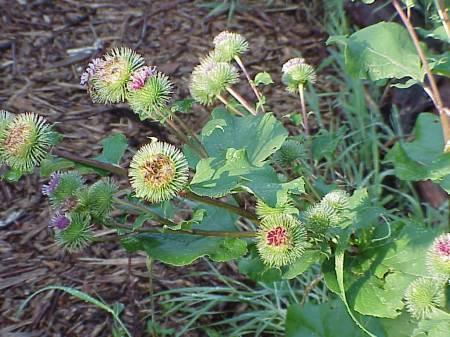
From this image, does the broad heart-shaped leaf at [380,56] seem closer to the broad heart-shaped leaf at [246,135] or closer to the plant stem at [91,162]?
the broad heart-shaped leaf at [246,135]

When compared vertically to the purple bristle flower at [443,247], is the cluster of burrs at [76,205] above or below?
above

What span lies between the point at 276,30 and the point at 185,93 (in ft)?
2.20

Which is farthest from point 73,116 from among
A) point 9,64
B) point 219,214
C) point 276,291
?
point 219,214

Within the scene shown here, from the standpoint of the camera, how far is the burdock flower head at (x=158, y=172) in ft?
4.00

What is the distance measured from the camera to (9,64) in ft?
9.86

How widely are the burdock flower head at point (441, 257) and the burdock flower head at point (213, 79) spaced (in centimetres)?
52

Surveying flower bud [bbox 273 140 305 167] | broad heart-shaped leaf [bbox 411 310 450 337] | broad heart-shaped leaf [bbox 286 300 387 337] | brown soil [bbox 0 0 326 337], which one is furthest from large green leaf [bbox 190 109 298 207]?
brown soil [bbox 0 0 326 337]

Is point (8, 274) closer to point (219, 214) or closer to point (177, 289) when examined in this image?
point (177, 289)

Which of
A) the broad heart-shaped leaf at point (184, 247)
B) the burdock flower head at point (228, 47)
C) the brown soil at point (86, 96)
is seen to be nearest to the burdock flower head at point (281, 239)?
the broad heart-shaped leaf at point (184, 247)

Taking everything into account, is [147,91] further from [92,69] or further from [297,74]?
[297,74]

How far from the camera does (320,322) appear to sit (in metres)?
1.77

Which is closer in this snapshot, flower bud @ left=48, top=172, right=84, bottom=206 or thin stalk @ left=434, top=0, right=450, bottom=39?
flower bud @ left=48, top=172, right=84, bottom=206

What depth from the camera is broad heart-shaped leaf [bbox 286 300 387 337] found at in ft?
5.64

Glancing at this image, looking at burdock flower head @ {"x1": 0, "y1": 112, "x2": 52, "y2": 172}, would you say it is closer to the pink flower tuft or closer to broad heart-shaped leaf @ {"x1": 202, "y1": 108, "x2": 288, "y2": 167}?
broad heart-shaped leaf @ {"x1": 202, "y1": 108, "x2": 288, "y2": 167}
